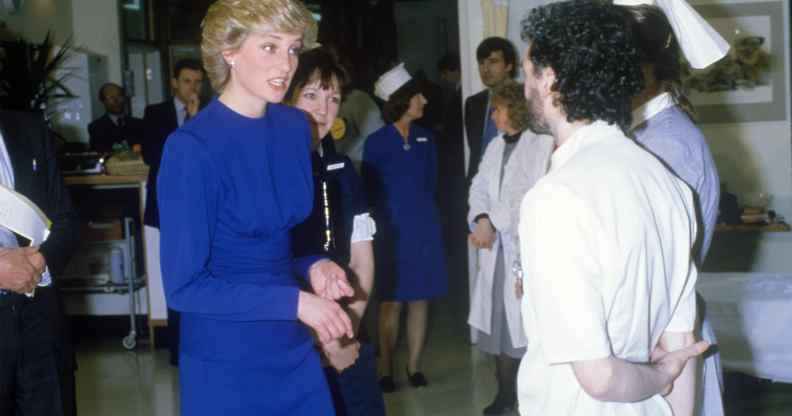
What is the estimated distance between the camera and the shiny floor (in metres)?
4.23

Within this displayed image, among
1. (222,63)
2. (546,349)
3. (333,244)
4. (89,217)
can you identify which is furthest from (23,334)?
(89,217)

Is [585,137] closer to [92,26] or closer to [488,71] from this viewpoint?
[488,71]

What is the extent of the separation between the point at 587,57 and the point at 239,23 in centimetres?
69

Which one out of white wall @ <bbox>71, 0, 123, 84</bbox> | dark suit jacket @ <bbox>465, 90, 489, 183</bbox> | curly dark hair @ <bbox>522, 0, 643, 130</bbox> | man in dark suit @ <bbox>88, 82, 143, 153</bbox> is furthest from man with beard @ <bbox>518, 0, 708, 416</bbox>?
white wall @ <bbox>71, 0, 123, 84</bbox>

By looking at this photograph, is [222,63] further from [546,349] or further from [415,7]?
[415,7]

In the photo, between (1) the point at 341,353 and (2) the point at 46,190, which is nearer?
(1) the point at 341,353

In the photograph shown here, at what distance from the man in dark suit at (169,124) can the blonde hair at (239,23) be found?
3.28m

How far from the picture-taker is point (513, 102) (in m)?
3.93

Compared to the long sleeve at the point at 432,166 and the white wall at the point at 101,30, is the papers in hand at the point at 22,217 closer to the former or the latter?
the long sleeve at the point at 432,166

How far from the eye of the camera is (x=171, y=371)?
519 centimetres

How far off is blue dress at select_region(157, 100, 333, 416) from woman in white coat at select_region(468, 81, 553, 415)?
2027 mm

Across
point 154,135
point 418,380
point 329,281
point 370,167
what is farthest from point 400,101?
point 329,281

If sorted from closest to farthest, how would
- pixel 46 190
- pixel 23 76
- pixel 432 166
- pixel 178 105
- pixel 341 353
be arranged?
pixel 341 353, pixel 46 190, pixel 432 166, pixel 178 105, pixel 23 76

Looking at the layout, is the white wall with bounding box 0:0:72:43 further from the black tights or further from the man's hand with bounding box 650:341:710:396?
the man's hand with bounding box 650:341:710:396
